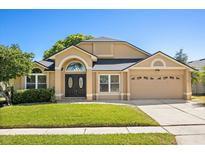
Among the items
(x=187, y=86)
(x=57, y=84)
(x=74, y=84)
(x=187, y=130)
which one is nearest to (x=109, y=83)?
(x=74, y=84)

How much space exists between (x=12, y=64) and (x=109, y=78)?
28.1 feet

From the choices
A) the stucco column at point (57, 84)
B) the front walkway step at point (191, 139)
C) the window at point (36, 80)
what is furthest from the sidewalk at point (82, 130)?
the window at point (36, 80)

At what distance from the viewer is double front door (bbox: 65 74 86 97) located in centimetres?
2075

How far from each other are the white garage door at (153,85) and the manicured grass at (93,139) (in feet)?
40.6

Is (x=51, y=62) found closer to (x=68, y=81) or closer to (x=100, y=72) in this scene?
(x=68, y=81)

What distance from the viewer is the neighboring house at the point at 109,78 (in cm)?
1989

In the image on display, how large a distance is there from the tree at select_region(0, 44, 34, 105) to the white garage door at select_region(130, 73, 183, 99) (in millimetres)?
9406

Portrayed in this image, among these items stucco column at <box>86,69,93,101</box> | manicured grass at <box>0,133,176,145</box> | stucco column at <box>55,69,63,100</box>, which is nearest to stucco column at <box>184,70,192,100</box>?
stucco column at <box>86,69,93,101</box>

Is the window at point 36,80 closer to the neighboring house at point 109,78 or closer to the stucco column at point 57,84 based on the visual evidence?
the neighboring house at point 109,78

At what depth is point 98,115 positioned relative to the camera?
11086 millimetres

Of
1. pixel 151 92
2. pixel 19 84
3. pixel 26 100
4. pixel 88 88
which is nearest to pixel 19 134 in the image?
pixel 26 100

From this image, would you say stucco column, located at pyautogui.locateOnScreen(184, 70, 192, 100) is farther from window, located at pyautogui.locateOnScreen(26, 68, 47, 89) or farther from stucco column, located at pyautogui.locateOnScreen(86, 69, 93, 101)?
window, located at pyautogui.locateOnScreen(26, 68, 47, 89)

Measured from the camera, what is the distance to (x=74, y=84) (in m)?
20.8

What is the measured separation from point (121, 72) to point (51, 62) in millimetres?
7568
